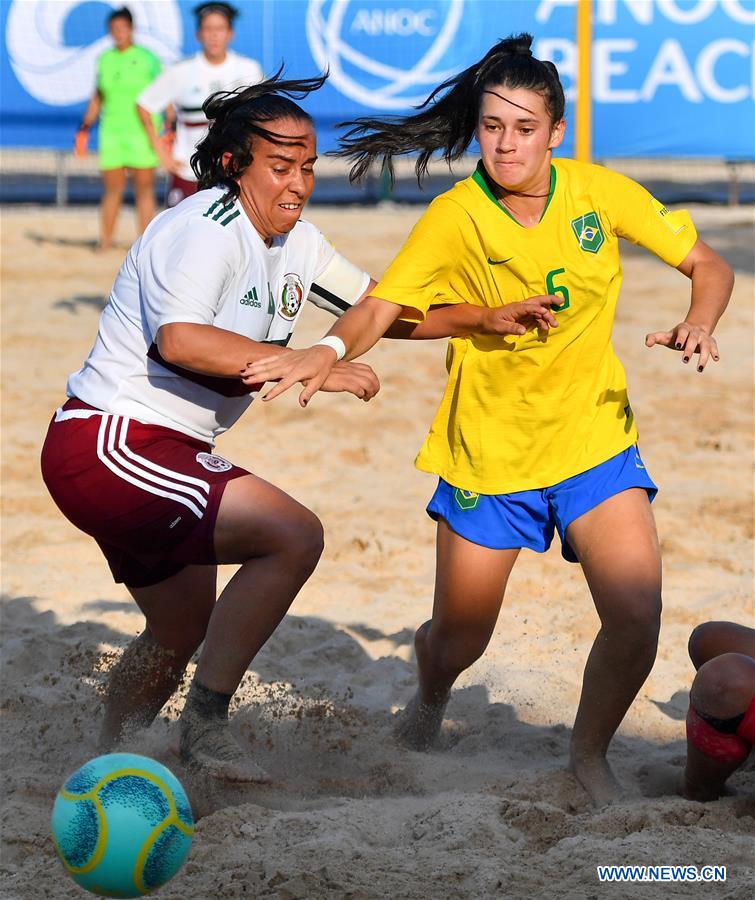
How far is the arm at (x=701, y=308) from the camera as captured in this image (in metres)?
3.33

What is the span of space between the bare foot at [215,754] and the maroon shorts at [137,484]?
455 millimetres

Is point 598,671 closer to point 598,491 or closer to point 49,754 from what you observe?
point 598,491

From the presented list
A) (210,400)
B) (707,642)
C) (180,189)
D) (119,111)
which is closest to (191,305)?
(210,400)

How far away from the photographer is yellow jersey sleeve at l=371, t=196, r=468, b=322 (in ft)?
11.6

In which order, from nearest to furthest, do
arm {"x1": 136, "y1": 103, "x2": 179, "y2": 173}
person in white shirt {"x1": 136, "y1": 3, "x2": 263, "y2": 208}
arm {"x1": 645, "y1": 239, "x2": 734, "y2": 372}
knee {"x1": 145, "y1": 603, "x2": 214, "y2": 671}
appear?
arm {"x1": 645, "y1": 239, "x2": 734, "y2": 372}
knee {"x1": 145, "y1": 603, "x2": 214, "y2": 671}
person in white shirt {"x1": 136, "y1": 3, "x2": 263, "y2": 208}
arm {"x1": 136, "y1": 103, "x2": 179, "y2": 173}

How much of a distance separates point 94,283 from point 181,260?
8239 millimetres

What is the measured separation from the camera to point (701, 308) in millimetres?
3520

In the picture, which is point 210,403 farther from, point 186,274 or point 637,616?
point 637,616

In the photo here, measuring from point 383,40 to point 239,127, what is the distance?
11824 mm

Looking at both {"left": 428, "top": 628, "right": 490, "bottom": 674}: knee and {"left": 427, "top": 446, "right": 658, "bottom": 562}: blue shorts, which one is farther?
{"left": 428, "top": 628, "right": 490, "bottom": 674}: knee

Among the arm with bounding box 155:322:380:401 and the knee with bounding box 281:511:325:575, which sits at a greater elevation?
the arm with bounding box 155:322:380:401

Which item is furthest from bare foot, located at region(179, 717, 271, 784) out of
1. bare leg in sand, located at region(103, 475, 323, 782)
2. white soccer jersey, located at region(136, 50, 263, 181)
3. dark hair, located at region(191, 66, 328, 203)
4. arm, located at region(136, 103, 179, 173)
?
arm, located at region(136, 103, 179, 173)

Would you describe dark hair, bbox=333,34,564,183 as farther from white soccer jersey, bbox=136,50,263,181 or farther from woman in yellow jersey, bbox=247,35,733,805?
white soccer jersey, bbox=136,50,263,181

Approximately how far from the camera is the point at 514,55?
3580mm
